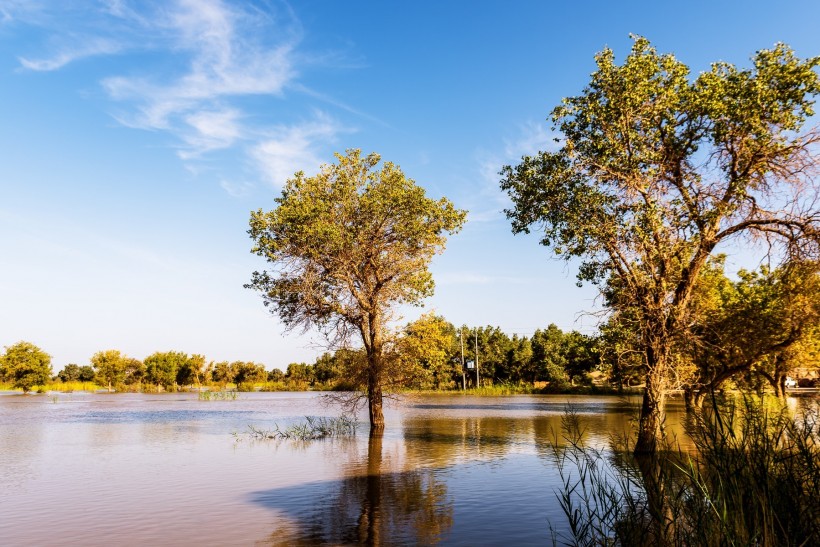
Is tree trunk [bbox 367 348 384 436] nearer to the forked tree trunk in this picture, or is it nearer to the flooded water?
the flooded water

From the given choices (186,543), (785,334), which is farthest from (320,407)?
(186,543)

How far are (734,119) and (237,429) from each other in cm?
3107

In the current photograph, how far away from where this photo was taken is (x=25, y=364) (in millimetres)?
90312

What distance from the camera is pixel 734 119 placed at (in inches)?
717

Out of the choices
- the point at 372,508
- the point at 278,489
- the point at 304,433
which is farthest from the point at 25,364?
the point at 372,508

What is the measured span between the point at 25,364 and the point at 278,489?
9512 centimetres

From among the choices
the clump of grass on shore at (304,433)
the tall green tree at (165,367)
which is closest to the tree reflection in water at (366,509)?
the clump of grass on shore at (304,433)

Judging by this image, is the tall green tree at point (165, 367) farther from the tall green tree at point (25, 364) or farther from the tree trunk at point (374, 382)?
the tree trunk at point (374, 382)

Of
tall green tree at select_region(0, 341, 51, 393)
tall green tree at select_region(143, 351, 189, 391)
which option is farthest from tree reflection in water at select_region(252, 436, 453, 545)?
tall green tree at select_region(143, 351, 189, 391)

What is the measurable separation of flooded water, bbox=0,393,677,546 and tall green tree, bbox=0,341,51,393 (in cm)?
7206

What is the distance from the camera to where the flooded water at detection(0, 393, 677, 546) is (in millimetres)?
12023

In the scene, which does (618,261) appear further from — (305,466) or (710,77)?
(305,466)

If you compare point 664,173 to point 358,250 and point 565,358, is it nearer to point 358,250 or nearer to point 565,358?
point 358,250

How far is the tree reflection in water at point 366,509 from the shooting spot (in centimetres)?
1155
